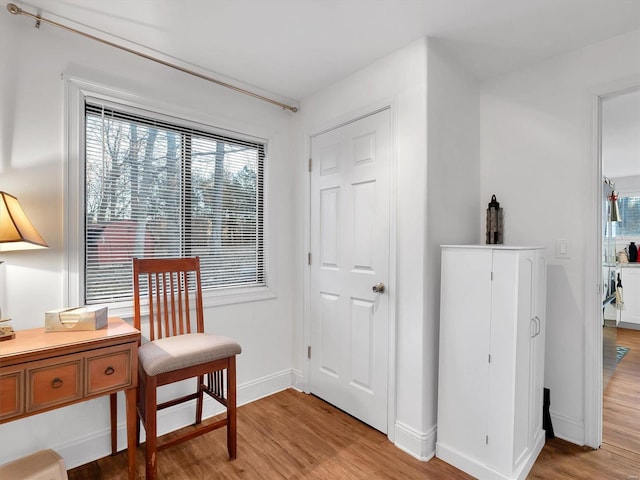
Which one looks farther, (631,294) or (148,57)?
(631,294)

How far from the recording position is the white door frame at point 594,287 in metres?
2.01

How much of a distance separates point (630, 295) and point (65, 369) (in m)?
6.69

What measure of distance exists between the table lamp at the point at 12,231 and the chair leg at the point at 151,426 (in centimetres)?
64

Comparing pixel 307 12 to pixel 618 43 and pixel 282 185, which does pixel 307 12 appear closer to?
pixel 282 185

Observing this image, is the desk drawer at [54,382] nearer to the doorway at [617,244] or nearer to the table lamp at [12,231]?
the table lamp at [12,231]

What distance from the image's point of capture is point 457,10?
5.66 feet

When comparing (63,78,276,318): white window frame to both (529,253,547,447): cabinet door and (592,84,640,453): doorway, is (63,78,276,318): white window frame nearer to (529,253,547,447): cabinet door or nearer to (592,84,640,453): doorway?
(529,253,547,447): cabinet door

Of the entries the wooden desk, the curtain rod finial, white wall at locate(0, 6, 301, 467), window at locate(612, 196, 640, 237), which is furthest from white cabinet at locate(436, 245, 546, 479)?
window at locate(612, 196, 640, 237)

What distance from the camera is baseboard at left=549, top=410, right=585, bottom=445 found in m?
2.05

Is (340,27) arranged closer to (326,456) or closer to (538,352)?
(538,352)

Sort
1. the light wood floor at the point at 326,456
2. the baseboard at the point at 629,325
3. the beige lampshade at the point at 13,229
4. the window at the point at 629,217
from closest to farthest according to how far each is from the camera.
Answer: the beige lampshade at the point at 13,229, the light wood floor at the point at 326,456, the baseboard at the point at 629,325, the window at the point at 629,217

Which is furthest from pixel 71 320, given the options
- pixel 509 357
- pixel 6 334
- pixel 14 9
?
pixel 509 357

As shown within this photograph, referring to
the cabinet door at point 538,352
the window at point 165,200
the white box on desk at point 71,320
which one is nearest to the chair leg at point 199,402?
the window at point 165,200

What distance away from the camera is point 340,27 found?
188 centimetres
